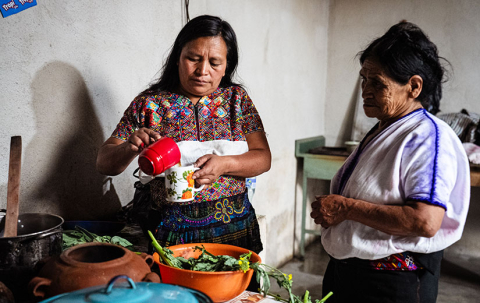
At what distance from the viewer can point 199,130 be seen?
1.47 meters

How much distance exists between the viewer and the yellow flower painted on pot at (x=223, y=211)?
4.81ft

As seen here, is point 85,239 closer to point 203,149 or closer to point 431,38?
point 203,149

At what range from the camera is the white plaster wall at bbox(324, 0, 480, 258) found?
160 inches

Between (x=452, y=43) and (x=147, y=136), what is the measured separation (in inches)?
157

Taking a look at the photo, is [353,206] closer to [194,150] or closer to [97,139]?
[194,150]

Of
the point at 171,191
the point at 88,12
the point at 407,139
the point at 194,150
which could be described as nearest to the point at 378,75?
the point at 407,139

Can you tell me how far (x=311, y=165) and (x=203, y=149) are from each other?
9.16ft

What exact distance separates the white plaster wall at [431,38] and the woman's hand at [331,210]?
10.3 ft

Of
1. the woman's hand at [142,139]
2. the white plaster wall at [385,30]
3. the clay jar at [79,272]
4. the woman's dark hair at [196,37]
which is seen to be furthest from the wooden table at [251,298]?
the white plaster wall at [385,30]

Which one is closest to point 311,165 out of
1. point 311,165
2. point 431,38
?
point 311,165

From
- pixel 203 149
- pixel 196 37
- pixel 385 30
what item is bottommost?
pixel 203 149

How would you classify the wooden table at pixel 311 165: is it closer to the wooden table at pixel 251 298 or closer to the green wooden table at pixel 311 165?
the green wooden table at pixel 311 165

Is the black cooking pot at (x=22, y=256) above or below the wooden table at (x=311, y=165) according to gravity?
above

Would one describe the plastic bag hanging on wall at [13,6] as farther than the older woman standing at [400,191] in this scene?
Yes
